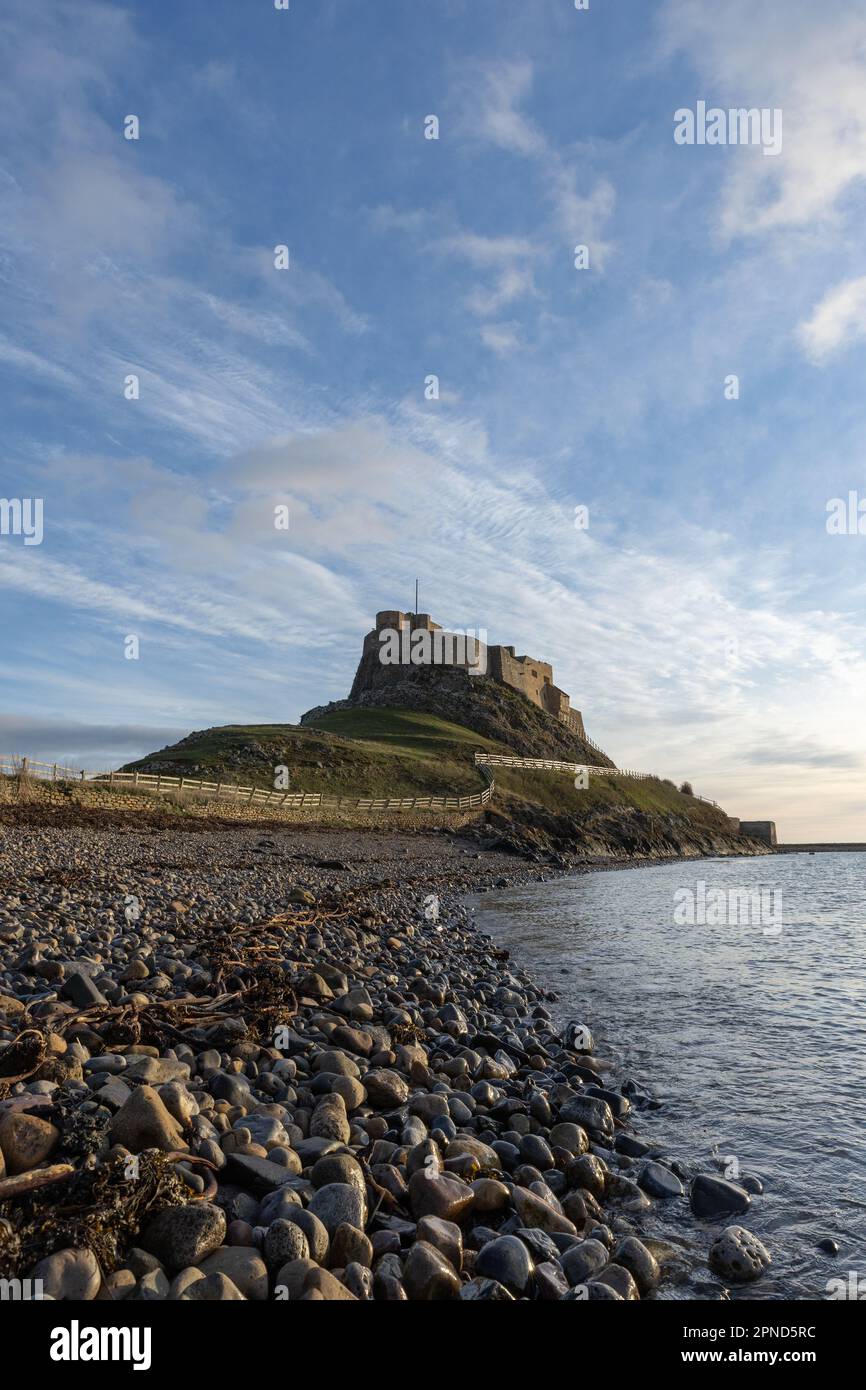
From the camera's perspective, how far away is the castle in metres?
120

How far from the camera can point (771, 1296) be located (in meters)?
4.38

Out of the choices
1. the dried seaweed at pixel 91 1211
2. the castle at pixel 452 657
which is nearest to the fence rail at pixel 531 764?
the castle at pixel 452 657

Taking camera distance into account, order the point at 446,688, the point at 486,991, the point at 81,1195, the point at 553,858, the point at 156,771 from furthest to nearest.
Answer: the point at 446,688
the point at 156,771
the point at 553,858
the point at 486,991
the point at 81,1195

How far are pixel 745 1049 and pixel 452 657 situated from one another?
112 metres

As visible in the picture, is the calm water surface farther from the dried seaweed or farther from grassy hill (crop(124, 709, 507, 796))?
grassy hill (crop(124, 709, 507, 796))

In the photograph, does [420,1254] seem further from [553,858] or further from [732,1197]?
[553,858]

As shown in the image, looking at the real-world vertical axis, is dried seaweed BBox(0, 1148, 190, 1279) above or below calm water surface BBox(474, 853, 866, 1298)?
above

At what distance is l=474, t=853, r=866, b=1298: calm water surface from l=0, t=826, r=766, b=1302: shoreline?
392 mm

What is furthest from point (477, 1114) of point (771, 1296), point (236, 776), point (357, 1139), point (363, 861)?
point (236, 776)

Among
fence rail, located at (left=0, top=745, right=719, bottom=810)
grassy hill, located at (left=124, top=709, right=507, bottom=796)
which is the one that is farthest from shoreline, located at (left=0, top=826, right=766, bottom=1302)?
grassy hill, located at (left=124, top=709, right=507, bottom=796)

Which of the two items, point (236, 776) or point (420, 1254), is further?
point (236, 776)

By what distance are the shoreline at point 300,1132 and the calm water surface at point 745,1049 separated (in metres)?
0.39

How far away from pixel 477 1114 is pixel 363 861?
84.3ft

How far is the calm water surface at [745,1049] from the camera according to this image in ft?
17.1
